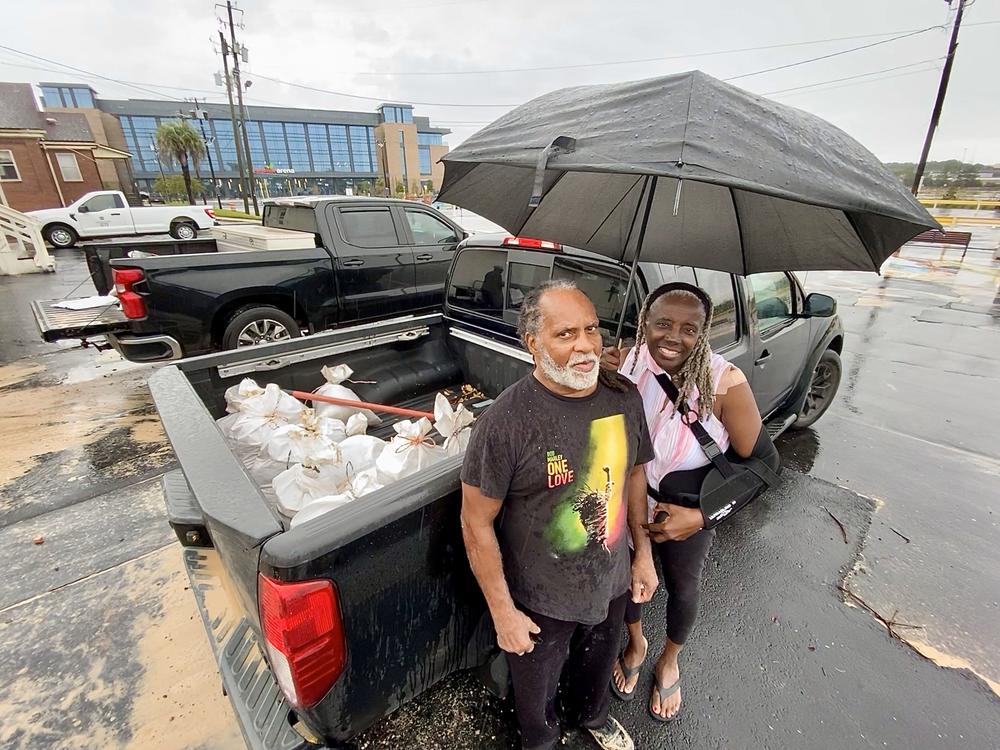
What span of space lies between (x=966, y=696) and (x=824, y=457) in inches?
85.2

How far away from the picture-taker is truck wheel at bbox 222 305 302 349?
481 centimetres

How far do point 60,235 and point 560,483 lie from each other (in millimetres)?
22796

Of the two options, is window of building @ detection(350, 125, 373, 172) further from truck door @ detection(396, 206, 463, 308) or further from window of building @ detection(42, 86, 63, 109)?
truck door @ detection(396, 206, 463, 308)

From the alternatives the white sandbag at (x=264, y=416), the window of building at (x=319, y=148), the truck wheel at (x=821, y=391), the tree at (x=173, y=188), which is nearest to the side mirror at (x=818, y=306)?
the truck wheel at (x=821, y=391)

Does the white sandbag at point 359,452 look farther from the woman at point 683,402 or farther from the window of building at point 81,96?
the window of building at point 81,96

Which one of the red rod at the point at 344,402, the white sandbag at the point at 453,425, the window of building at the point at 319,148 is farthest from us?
the window of building at the point at 319,148

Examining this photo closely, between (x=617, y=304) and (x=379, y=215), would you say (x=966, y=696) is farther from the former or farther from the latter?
(x=379, y=215)

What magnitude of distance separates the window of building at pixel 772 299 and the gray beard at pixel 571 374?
257cm

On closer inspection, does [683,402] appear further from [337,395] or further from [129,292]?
[129,292]

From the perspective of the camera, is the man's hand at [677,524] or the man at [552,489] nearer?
the man at [552,489]

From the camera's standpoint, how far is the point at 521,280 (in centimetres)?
292

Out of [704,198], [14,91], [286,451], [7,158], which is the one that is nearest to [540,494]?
[286,451]

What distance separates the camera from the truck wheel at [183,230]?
55.2 ft

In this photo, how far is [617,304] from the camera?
8.16 feet
